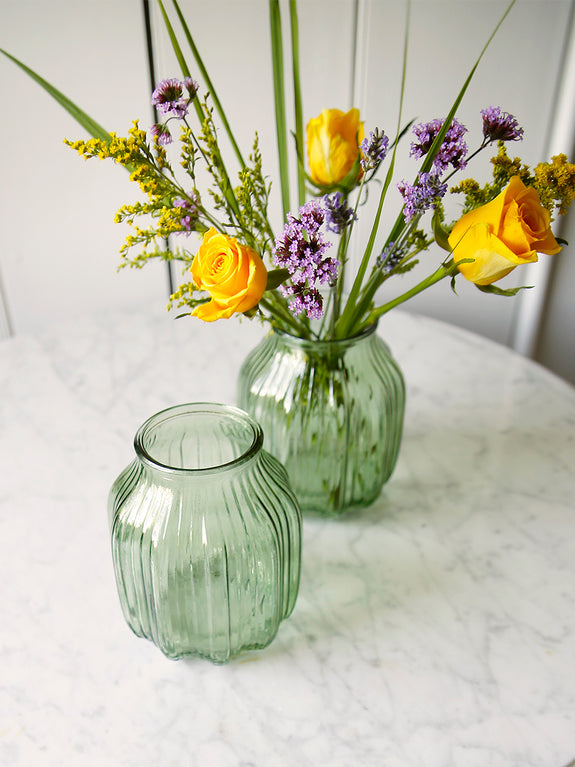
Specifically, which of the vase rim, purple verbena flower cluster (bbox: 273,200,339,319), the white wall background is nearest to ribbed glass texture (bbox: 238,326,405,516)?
the vase rim

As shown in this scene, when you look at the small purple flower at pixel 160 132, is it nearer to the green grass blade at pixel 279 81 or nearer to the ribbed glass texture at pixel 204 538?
the green grass blade at pixel 279 81

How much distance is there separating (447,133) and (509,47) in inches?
26.9

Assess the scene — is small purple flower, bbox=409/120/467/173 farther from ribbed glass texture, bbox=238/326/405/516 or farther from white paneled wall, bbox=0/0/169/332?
white paneled wall, bbox=0/0/169/332

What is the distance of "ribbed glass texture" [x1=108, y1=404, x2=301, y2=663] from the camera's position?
0.53 m

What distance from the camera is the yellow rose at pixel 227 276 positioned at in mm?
498

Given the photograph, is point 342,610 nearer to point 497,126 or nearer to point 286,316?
point 286,316

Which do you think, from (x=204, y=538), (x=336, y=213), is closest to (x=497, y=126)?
(x=336, y=213)

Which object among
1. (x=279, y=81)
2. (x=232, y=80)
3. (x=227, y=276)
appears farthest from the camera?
(x=232, y=80)

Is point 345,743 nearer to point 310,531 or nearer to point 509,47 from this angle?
point 310,531

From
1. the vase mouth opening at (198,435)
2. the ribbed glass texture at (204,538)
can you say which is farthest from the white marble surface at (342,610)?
the vase mouth opening at (198,435)

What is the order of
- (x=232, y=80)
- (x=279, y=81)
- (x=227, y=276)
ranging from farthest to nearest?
(x=232, y=80), (x=279, y=81), (x=227, y=276)

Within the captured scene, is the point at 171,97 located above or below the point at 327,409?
above

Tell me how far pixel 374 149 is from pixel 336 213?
60mm

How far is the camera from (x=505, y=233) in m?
0.51
